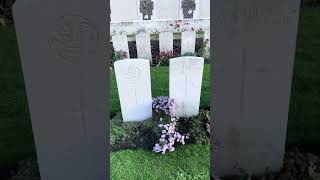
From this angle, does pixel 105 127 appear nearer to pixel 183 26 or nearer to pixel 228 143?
pixel 228 143

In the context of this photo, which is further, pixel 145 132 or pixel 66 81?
pixel 145 132

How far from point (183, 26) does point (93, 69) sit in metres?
1.58

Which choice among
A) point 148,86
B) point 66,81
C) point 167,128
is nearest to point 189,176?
point 167,128

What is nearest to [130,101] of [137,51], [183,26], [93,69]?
[137,51]

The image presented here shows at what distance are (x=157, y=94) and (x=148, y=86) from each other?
0.86 ft

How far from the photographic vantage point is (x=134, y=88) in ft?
10.4

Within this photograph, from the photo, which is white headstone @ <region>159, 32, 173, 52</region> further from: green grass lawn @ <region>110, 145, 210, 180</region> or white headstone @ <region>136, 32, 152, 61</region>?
green grass lawn @ <region>110, 145, 210, 180</region>

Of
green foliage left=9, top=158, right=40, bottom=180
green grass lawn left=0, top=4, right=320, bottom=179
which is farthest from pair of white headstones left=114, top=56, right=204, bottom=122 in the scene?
green foliage left=9, top=158, right=40, bottom=180

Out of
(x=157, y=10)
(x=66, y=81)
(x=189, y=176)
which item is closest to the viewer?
(x=66, y=81)

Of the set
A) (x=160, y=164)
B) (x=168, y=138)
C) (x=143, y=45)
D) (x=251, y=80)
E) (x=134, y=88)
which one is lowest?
(x=160, y=164)

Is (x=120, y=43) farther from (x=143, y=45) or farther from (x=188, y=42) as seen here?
(x=188, y=42)

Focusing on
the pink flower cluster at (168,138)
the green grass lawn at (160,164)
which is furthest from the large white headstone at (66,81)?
the pink flower cluster at (168,138)

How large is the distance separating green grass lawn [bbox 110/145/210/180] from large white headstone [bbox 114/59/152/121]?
14.5 inches

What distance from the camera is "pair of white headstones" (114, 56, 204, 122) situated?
309 centimetres
